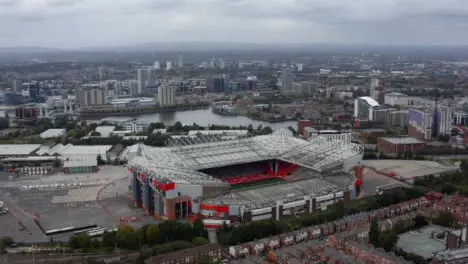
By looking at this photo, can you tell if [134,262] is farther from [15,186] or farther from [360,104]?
[360,104]

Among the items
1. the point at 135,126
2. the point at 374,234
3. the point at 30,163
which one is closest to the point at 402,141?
the point at 374,234

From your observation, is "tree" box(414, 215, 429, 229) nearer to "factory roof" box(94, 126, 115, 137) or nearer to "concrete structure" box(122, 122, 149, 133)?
"factory roof" box(94, 126, 115, 137)

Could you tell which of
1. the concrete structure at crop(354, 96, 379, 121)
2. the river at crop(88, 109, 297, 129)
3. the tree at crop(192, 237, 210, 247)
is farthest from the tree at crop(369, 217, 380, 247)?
the concrete structure at crop(354, 96, 379, 121)

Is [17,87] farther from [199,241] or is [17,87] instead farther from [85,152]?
[199,241]

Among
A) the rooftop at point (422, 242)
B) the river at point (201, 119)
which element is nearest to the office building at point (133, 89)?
the river at point (201, 119)

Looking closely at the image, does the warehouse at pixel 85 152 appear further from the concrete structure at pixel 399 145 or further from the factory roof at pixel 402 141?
the factory roof at pixel 402 141

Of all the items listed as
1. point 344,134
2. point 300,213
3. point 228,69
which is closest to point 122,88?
point 228,69
